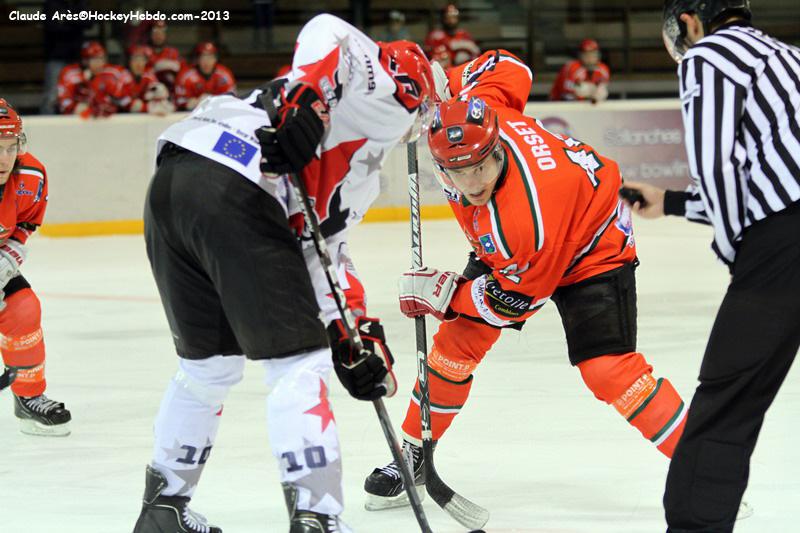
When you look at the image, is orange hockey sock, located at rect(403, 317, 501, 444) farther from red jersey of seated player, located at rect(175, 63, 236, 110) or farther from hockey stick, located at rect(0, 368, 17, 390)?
red jersey of seated player, located at rect(175, 63, 236, 110)

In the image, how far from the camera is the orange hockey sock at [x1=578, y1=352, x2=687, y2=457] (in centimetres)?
285

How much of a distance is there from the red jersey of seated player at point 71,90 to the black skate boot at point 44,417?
5641 millimetres

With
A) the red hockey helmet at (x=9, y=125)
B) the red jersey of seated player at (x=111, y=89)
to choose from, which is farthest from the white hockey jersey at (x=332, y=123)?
the red jersey of seated player at (x=111, y=89)

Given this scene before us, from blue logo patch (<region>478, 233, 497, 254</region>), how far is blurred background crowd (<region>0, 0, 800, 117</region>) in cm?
713

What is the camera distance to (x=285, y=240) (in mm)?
2221

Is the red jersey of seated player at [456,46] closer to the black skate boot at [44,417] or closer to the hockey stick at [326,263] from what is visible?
the black skate boot at [44,417]

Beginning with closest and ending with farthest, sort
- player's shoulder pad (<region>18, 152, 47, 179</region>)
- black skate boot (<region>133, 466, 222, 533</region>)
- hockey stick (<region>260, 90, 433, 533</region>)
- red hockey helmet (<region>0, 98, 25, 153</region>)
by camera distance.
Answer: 1. hockey stick (<region>260, 90, 433, 533</region>)
2. black skate boot (<region>133, 466, 222, 533</region>)
3. red hockey helmet (<region>0, 98, 25, 153</region>)
4. player's shoulder pad (<region>18, 152, 47, 179</region>)

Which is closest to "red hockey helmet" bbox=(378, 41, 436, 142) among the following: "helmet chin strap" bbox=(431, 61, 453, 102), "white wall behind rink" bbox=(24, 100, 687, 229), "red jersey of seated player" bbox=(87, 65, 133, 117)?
"helmet chin strap" bbox=(431, 61, 453, 102)

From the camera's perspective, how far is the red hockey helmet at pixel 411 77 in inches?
91.9

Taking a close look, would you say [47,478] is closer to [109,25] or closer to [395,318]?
[395,318]

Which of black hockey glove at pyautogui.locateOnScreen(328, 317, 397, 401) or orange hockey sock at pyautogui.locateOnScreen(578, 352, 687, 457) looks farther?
orange hockey sock at pyautogui.locateOnScreen(578, 352, 687, 457)

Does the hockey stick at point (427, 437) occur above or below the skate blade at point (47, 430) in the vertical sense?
above

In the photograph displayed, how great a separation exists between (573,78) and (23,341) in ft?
23.6

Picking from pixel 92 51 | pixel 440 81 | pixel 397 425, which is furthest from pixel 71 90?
pixel 440 81
